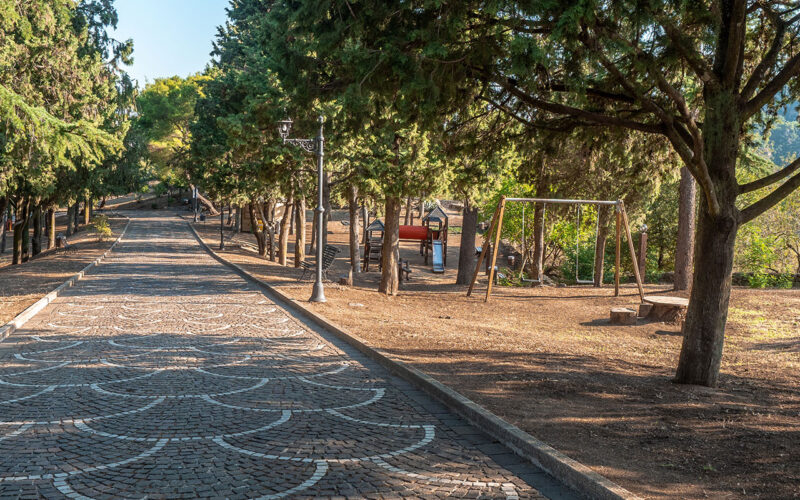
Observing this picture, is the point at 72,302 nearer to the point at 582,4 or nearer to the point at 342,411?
the point at 342,411

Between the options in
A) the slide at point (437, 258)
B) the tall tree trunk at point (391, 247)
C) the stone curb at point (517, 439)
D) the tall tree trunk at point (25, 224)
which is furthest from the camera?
the slide at point (437, 258)

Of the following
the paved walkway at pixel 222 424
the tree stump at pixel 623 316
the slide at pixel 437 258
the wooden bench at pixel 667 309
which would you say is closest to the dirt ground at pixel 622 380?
the tree stump at pixel 623 316

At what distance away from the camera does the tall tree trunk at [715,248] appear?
7.76 meters

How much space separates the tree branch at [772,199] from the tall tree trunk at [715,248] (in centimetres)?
17

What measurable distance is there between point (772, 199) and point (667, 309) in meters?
7.66

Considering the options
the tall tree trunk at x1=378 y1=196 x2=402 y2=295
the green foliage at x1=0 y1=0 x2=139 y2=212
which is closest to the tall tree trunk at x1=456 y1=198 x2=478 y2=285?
the tall tree trunk at x1=378 y1=196 x2=402 y2=295

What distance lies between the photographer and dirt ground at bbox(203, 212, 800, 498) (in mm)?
5125

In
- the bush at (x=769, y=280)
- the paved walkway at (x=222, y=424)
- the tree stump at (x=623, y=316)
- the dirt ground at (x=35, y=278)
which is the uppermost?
the bush at (x=769, y=280)

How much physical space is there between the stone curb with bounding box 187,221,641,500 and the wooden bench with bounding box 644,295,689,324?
7822 mm

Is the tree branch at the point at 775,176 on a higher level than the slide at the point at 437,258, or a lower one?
higher

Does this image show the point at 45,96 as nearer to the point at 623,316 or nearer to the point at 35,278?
the point at 35,278

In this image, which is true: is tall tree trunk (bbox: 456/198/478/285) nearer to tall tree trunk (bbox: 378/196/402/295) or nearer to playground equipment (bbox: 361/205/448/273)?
tall tree trunk (bbox: 378/196/402/295)

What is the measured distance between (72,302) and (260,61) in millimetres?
9949

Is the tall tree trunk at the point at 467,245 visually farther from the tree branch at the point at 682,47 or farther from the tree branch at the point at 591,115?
the tree branch at the point at 682,47
